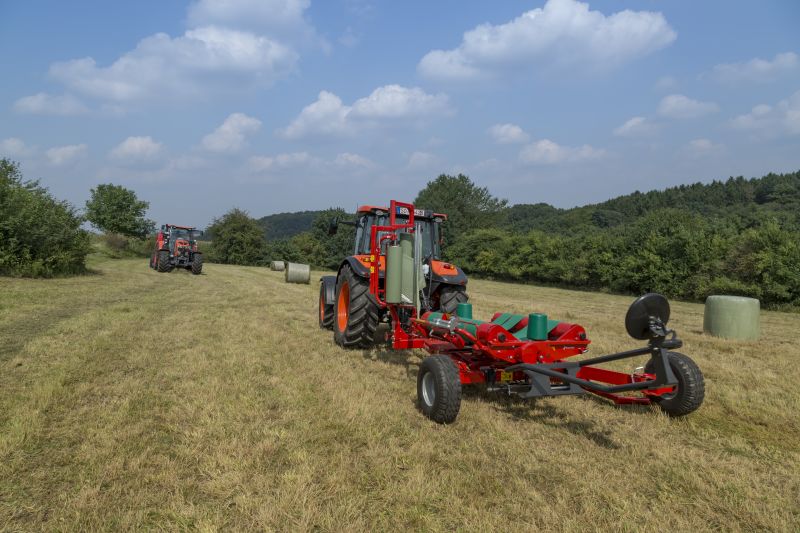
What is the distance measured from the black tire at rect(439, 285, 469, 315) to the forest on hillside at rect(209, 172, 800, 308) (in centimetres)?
681

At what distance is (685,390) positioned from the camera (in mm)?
3604

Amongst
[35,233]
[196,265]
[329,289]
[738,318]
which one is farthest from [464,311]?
[196,265]

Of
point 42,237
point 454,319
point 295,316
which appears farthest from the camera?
point 42,237

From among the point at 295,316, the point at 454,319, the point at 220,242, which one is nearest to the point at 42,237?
the point at 295,316

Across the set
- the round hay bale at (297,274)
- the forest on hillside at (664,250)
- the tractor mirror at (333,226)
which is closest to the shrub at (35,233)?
the round hay bale at (297,274)

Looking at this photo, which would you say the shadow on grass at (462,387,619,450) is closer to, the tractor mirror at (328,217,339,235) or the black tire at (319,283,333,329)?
the tractor mirror at (328,217,339,235)

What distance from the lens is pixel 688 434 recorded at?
3424mm

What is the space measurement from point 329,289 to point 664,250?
1595 cm

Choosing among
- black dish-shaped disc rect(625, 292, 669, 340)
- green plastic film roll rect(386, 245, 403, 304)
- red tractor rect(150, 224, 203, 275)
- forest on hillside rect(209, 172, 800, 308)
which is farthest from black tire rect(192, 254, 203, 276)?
black dish-shaped disc rect(625, 292, 669, 340)

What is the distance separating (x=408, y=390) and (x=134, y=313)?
5.97 metres

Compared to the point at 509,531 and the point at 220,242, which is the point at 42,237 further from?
the point at 220,242

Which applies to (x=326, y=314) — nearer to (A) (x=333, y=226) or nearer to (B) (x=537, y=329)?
(A) (x=333, y=226)

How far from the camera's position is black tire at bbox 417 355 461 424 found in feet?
11.3

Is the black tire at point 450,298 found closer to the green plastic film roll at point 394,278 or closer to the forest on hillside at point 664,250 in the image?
the green plastic film roll at point 394,278
